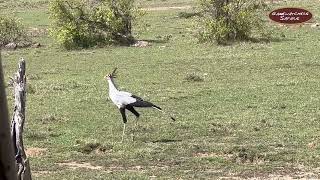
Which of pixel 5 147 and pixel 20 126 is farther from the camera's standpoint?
pixel 20 126

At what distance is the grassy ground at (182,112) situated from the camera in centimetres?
864

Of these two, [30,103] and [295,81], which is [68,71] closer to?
[30,103]

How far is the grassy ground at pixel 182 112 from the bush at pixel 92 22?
1.43 meters

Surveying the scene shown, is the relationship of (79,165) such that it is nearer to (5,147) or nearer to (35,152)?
(35,152)

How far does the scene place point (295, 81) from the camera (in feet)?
53.8

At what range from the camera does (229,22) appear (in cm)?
2658

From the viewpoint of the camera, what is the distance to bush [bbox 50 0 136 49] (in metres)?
27.1

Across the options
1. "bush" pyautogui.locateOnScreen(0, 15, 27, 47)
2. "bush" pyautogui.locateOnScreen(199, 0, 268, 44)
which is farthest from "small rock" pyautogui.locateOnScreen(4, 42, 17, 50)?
"bush" pyautogui.locateOnScreen(199, 0, 268, 44)

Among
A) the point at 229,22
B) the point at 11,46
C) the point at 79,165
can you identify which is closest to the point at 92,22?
the point at 11,46

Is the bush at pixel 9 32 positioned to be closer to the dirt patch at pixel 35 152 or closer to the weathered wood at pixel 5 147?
the dirt patch at pixel 35 152

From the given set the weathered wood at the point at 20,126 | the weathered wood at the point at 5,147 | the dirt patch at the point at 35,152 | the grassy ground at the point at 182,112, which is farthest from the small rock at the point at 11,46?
the weathered wood at the point at 5,147

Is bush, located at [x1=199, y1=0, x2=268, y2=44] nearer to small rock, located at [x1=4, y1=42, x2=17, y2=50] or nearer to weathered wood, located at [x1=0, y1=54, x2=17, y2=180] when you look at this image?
small rock, located at [x1=4, y1=42, x2=17, y2=50]

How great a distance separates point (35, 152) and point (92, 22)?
61.0 feet

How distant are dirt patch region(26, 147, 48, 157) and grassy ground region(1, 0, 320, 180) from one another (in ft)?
0.05
